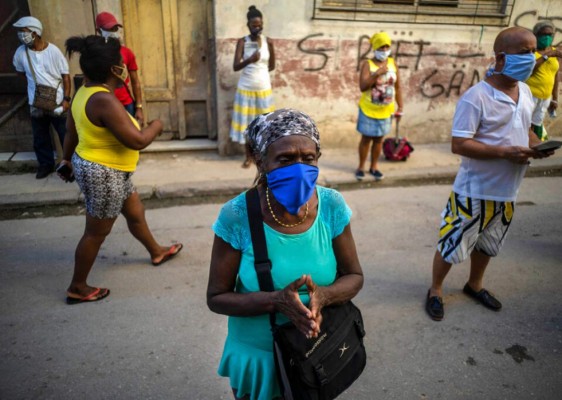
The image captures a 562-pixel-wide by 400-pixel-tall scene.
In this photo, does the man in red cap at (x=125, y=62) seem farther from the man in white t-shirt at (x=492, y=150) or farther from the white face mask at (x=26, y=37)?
the man in white t-shirt at (x=492, y=150)

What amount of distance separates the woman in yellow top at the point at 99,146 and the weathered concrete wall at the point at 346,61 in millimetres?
3441

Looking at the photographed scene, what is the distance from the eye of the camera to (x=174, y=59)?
644cm

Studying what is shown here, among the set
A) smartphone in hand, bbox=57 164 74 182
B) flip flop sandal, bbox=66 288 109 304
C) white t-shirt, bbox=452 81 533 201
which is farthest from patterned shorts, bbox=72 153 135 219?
white t-shirt, bbox=452 81 533 201

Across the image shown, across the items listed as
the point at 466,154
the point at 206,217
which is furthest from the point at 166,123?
the point at 466,154

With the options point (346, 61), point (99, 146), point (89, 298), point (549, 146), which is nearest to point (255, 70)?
point (346, 61)

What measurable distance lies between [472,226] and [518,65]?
1.08 m

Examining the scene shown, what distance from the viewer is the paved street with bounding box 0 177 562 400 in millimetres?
2619

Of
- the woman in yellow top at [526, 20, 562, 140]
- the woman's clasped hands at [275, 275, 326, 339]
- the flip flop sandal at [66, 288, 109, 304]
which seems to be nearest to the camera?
the woman's clasped hands at [275, 275, 326, 339]

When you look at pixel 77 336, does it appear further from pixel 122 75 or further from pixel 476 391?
pixel 476 391

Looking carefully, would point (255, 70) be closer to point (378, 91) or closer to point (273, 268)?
point (378, 91)

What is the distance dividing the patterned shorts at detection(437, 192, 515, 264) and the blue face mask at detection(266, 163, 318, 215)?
1.82 m

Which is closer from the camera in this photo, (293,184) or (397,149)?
(293,184)

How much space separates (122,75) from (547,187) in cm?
552

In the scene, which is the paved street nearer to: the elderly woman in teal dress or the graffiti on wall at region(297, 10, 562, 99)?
the elderly woman in teal dress
